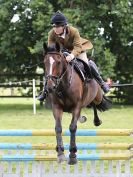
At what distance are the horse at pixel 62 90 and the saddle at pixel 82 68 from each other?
9cm

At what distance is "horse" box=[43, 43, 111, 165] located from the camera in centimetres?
689

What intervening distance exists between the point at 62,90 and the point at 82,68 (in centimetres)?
93

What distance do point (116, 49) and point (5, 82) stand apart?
20.4 ft

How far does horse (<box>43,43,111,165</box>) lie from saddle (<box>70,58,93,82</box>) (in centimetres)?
9

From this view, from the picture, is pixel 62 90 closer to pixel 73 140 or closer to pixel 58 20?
pixel 73 140

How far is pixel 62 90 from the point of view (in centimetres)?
746

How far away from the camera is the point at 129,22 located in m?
24.5

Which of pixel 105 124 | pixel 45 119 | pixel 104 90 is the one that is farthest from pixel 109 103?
pixel 45 119

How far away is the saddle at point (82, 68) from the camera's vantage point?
26.1ft

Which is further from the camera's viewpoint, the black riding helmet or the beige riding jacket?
the beige riding jacket

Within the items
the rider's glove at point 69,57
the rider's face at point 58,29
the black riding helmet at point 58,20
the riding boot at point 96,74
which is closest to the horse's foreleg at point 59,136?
the rider's glove at point 69,57

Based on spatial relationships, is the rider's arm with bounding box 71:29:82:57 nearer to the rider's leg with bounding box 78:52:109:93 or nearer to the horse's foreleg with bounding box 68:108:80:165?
the rider's leg with bounding box 78:52:109:93

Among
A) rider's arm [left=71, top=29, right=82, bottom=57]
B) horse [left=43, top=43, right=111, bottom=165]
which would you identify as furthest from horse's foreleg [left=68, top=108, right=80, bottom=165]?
rider's arm [left=71, top=29, right=82, bottom=57]

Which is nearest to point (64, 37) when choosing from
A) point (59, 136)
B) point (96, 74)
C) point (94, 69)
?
point (94, 69)
